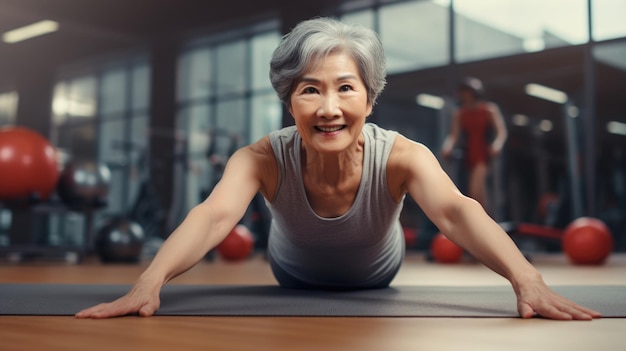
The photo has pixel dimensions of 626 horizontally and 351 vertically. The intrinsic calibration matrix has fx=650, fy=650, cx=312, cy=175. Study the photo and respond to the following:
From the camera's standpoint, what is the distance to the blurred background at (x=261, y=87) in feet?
19.5

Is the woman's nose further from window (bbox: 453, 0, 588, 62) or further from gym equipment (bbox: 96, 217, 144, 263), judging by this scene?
window (bbox: 453, 0, 588, 62)

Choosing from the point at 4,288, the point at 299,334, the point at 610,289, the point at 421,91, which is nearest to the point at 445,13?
the point at 421,91

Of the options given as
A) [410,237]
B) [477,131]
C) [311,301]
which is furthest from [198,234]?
[410,237]

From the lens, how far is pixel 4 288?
2.10 meters

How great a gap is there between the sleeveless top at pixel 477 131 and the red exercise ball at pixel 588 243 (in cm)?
88

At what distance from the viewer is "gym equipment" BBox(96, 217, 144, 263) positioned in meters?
4.63

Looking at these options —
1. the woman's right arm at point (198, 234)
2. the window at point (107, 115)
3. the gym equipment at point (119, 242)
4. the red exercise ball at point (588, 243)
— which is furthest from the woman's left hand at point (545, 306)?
the window at point (107, 115)

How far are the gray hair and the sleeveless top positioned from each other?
346 centimetres

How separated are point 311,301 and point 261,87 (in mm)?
6928

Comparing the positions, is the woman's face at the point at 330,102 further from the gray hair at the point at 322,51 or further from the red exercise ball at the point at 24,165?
the red exercise ball at the point at 24,165

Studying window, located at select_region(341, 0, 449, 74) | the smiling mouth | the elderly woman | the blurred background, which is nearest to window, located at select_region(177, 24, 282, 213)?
the blurred background

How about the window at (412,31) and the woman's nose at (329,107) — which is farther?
the window at (412,31)

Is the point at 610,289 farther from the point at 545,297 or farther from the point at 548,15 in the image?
the point at 548,15

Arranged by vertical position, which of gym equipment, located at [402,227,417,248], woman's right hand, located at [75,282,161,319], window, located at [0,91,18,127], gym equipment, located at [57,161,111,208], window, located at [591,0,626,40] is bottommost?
gym equipment, located at [402,227,417,248]
